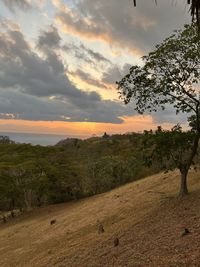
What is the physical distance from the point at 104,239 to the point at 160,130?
866 centimetres

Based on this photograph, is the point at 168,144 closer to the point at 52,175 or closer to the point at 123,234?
the point at 123,234

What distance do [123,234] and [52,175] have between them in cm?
3478

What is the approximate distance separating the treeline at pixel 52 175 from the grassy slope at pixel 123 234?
33.3 feet

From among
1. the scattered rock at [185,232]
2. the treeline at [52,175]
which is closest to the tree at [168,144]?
the scattered rock at [185,232]

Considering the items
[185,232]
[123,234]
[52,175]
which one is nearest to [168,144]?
[123,234]

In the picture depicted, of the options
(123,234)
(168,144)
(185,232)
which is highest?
(168,144)

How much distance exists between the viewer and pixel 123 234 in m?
24.8

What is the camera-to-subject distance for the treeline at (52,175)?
185 ft

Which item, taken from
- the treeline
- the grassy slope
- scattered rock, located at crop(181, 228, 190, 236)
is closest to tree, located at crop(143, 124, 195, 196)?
the grassy slope

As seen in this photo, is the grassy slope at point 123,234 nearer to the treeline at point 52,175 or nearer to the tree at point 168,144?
the tree at point 168,144

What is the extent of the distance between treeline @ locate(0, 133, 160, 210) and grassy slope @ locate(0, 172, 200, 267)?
10154 millimetres

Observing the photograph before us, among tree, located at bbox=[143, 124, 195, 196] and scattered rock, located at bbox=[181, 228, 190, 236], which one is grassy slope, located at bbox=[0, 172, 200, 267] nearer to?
scattered rock, located at bbox=[181, 228, 190, 236]

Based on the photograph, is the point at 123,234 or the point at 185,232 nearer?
the point at 185,232

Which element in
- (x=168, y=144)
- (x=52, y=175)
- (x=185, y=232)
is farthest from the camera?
(x=52, y=175)
